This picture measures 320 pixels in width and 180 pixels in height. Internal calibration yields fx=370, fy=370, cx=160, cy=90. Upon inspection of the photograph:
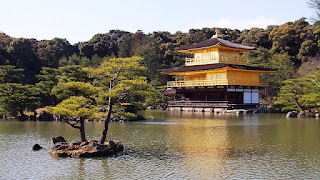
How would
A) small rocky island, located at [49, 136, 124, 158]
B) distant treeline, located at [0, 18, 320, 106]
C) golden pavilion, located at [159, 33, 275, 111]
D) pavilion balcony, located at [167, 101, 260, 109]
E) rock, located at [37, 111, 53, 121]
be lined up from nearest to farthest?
small rocky island, located at [49, 136, 124, 158], rock, located at [37, 111, 53, 121], pavilion balcony, located at [167, 101, 260, 109], golden pavilion, located at [159, 33, 275, 111], distant treeline, located at [0, 18, 320, 106]

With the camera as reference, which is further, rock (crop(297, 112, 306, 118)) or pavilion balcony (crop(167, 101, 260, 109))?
pavilion balcony (crop(167, 101, 260, 109))

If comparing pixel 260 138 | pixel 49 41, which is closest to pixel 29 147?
pixel 260 138

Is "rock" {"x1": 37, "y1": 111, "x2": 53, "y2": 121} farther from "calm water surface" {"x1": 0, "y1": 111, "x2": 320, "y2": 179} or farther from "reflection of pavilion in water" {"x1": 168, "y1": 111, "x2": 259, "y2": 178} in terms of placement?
"reflection of pavilion in water" {"x1": 168, "y1": 111, "x2": 259, "y2": 178}

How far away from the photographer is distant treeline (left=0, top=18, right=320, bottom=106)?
144 ft

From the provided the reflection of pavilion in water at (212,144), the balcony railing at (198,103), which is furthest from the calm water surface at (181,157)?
the balcony railing at (198,103)

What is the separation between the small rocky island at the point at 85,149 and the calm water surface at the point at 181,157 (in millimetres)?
394

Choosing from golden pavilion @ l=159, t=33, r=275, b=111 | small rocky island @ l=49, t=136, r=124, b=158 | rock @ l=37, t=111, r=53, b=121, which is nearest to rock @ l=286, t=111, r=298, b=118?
golden pavilion @ l=159, t=33, r=275, b=111

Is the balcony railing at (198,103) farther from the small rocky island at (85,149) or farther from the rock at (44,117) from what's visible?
the small rocky island at (85,149)

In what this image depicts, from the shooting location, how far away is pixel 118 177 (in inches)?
424

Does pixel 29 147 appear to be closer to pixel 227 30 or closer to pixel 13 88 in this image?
pixel 13 88

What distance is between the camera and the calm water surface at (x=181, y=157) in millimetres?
11047

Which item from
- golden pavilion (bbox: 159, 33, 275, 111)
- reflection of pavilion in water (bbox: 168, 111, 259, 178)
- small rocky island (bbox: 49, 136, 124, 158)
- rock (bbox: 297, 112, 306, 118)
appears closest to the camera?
reflection of pavilion in water (bbox: 168, 111, 259, 178)

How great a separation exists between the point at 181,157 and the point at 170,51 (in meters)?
46.5

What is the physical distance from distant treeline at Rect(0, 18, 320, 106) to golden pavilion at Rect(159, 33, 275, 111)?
114 inches
